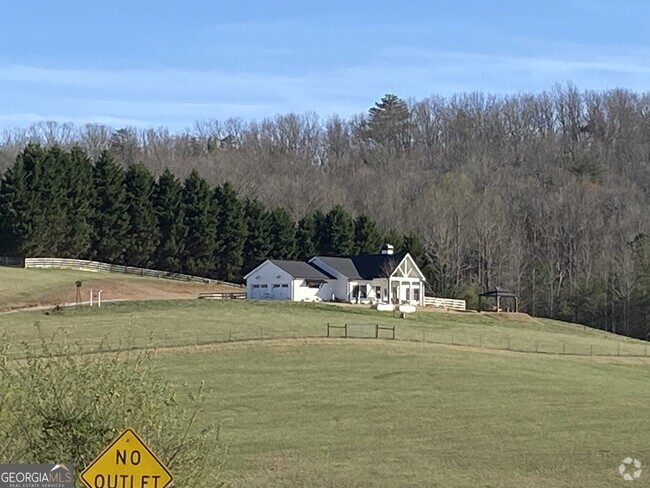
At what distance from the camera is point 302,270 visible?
67250 millimetres

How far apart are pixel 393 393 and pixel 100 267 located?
149 ft

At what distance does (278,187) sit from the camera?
369 ft

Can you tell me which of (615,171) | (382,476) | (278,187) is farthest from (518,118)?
(382,476)

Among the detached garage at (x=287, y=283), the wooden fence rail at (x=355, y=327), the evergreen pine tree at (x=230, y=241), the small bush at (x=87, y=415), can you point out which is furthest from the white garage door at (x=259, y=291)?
the small bush at (x=87, y=415)

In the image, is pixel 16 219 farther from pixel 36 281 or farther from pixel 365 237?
pixel 365 237

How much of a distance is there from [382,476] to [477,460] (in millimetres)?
2944

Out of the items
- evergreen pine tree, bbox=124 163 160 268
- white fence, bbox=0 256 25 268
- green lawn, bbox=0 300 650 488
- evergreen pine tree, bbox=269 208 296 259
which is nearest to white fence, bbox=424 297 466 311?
green lawn, bbox=0 300 650 488

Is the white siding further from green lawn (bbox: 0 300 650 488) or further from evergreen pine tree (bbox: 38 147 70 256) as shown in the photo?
evergreen pine tree (bbox: 38 147 70 256)

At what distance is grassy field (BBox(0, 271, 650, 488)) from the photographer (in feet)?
72.8

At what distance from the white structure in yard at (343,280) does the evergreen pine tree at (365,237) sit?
35.2 feet

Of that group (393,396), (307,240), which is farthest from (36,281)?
(393,396)

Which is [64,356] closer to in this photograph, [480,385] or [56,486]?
[56,486]

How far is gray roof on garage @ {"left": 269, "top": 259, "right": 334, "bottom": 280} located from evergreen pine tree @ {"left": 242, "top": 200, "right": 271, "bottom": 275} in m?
11.0

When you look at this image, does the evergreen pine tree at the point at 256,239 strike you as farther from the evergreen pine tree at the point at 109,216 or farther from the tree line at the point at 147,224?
the evergreen pine tree at the point at 109,216
